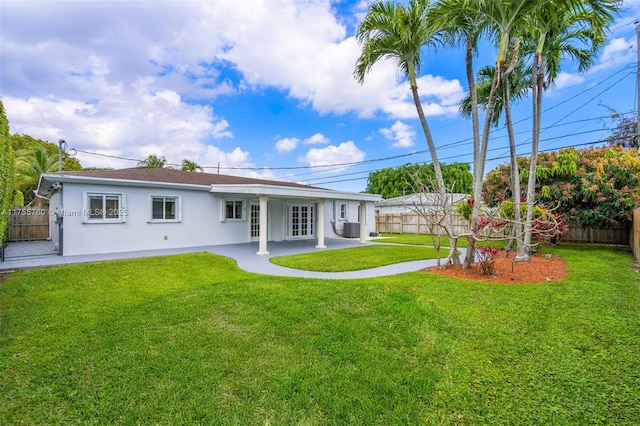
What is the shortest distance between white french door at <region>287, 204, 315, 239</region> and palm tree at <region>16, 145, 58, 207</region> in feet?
58.5

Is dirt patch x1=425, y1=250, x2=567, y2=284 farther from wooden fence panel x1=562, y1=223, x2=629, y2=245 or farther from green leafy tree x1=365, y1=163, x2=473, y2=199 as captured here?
green leafy tree x1=365, y1=163, x2=473, y2=199

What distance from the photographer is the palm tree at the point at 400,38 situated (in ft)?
25.7

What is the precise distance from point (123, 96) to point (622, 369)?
21.7m

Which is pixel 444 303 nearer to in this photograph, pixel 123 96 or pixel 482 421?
pixel 482 421

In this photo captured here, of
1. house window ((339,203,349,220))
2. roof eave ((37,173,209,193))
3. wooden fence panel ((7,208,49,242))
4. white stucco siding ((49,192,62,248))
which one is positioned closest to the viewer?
roof eave ((37,173,209,193))

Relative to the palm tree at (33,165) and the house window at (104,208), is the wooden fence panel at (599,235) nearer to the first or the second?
the house window at (104,208)

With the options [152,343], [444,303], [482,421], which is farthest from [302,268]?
[482,421]

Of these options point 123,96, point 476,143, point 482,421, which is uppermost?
point 123,96

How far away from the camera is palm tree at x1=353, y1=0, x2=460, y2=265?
7824 millimetres

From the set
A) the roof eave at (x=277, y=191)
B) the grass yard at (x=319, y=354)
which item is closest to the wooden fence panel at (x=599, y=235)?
the grass yard at (x=319, y=354)

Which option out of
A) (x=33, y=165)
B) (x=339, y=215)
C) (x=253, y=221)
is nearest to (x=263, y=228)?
(x=253, y=221)

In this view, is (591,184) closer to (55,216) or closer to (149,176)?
(149,176)

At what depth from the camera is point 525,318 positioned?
16.2 ft

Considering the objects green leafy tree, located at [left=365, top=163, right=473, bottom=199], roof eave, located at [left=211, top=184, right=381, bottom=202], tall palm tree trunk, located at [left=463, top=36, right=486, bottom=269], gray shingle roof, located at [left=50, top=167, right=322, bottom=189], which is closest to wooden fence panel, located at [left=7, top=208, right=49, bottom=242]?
gray shingle roof, located at [left=50, top=167, right=322, bottom=189]
